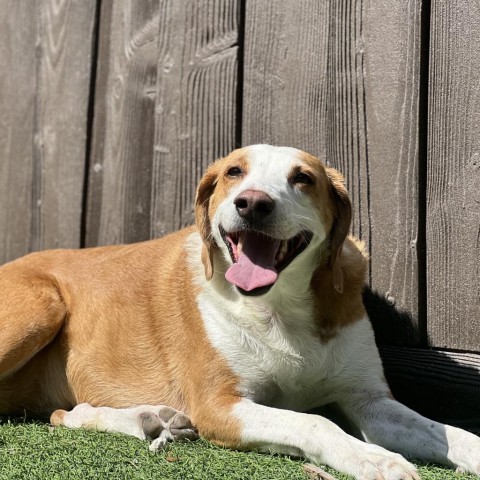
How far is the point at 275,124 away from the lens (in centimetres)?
409

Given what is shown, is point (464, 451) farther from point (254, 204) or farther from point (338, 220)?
point (254, 204)

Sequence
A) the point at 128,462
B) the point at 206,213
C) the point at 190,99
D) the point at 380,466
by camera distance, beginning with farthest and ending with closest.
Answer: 1. the point at 190,99
2. the point at 206,213
3. the point at 128,462
4. the point at 380,466

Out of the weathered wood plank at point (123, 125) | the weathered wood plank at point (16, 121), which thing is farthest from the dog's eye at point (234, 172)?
the weathered wood plank at point (16, 121)

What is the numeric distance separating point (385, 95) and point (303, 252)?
83cm

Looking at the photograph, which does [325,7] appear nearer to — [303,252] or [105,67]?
[303,252]

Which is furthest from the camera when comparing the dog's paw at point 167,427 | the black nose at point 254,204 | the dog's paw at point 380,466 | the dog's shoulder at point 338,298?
the dog's shoulder at point 338,298

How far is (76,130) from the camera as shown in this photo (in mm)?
4996

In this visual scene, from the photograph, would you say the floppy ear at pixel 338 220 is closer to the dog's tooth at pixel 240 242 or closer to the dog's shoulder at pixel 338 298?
the dog's shoulder at pixel 338 298

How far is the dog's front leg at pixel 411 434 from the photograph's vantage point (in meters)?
3.02

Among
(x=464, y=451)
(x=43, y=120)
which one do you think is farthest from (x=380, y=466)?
(x=43, y=120)

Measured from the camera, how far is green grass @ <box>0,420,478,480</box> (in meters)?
2.73

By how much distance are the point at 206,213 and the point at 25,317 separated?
3.12 ft

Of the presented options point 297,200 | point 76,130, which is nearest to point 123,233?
point 76,130

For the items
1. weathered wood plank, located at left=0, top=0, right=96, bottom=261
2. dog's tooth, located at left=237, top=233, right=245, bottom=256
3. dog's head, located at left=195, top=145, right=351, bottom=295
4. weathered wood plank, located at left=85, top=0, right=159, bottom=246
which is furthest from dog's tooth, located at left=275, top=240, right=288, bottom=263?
weathered wood plank, located at left=0, top=0, right=96, bottom=261
